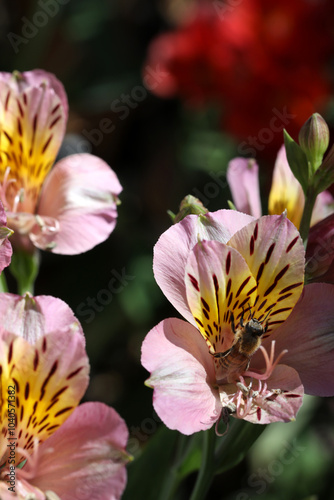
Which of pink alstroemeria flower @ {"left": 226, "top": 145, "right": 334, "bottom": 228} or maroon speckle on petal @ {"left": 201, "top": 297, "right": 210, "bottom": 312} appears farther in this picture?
pink alstroemeria flower @ {"left": 226, "top": 145, "right": 334, "bottom": 228}

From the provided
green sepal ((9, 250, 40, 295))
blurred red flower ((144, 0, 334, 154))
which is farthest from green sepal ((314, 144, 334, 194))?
blurred red flower ((144, 0, 334, 154))

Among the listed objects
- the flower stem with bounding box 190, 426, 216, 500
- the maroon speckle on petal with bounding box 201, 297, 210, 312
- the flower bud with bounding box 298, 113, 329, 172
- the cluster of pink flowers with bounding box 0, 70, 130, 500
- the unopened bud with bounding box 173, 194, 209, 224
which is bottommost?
the flower stem with bounding box 190, 426, 216, 500

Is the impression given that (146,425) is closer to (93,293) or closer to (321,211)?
(93,293)

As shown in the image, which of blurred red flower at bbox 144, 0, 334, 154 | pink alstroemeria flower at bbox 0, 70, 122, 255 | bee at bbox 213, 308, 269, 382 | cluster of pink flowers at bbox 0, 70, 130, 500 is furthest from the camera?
blurred red flower at bbox 144, 0, 334, 154

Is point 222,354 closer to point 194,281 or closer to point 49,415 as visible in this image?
point 194,281

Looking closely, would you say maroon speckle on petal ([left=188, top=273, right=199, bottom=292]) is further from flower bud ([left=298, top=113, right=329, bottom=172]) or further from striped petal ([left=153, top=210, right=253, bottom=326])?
flower bud ([left=298, top=113, right=329, bottom=172])

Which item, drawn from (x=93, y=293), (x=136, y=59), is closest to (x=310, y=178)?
(x=93, y=293)
